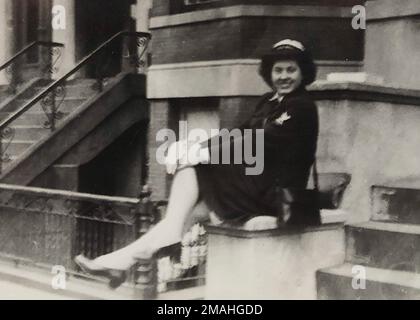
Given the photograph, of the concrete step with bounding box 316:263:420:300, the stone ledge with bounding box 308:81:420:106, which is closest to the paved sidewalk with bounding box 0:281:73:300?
the concrete step with bounding box 316:263:420:300

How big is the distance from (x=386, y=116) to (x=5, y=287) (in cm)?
409

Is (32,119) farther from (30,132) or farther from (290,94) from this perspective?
(290,94)

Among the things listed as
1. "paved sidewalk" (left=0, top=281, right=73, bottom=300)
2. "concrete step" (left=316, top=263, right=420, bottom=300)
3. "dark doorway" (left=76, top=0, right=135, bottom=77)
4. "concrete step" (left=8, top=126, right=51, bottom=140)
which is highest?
"dark doorway" (left=76, top=0, right=135, bottom=77)

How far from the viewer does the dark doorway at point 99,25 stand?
12203 millimetres

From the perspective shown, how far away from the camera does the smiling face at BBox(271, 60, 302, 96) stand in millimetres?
5820

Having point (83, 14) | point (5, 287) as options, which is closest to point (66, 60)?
point (83, 14)

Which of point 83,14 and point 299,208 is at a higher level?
point 83,14

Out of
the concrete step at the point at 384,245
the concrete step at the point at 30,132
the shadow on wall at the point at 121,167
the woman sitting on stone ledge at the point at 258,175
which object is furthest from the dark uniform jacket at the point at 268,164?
the concrete step at the point at 30,132

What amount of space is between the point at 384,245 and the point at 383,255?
0.08 metres

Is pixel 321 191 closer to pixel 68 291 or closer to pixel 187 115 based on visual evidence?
pixel 68 291

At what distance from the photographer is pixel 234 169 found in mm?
5531

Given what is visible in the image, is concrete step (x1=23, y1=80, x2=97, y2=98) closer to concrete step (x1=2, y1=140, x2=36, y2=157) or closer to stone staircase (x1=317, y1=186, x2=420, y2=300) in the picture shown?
concrete step (x1=2, y1=140, x2=36, y2=157)

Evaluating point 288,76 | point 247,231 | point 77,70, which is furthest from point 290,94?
point 77,70
